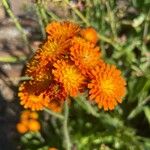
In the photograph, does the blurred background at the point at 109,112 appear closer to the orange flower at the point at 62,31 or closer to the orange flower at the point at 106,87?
the orange flower at the point at 62,31

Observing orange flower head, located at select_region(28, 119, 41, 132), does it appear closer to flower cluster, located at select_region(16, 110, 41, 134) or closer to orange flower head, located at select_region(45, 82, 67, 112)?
flower cluster, located at select_region(16, 110, 41, 134)

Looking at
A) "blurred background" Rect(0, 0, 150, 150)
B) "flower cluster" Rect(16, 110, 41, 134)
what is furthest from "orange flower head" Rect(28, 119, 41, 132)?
"blurred background" Rect(0, 0, 150, 150)

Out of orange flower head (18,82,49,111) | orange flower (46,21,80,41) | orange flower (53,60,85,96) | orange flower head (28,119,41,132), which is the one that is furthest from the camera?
orange flower head (28,119,41,132)

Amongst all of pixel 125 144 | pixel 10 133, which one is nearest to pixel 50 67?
pixel 125 144

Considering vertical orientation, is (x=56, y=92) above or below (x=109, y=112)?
below

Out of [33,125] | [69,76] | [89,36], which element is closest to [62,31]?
[89,36]

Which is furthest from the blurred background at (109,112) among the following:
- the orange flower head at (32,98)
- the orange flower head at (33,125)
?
the orange flower head at (32,98)

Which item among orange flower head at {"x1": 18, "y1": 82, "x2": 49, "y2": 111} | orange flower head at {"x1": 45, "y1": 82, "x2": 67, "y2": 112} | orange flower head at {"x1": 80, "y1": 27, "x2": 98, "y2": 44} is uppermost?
orange flower head at {"x1": 80, "y1": 27, "x2": 98, "y2": 44}

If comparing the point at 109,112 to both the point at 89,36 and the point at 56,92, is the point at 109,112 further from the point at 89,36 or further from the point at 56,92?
the point at 56,92
